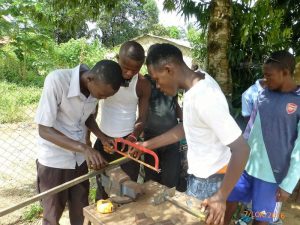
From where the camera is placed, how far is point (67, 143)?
219cm

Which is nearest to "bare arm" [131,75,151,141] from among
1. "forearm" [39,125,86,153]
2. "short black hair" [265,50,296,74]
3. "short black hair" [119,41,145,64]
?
"short black hair" [119,41,145,64]

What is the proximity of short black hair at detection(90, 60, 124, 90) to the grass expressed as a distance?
584cm

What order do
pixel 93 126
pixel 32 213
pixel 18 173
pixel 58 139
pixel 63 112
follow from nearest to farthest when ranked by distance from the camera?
pixel 58 139
pixel 63 112
pixel 93 126
pixel 32 213
pixel 18 173

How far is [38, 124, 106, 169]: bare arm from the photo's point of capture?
2172mm

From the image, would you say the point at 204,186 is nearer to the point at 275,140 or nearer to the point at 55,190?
the point at 275,140

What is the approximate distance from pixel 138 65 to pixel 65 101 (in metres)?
0.61

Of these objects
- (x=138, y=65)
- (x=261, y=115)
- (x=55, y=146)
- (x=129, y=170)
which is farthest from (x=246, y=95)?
(x=55, y=146)

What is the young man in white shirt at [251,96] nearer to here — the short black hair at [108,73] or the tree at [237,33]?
the tree at [237,33]

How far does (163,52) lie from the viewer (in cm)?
185

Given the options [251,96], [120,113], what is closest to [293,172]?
[251,96]

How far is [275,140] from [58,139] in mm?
1553

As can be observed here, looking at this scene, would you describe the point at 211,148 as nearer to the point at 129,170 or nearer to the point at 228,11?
the point at 129,170

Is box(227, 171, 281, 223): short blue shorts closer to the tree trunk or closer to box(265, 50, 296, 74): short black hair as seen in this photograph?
box(265, 50, 296, 74): short black hair

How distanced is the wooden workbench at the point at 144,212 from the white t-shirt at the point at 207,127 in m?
0.25
